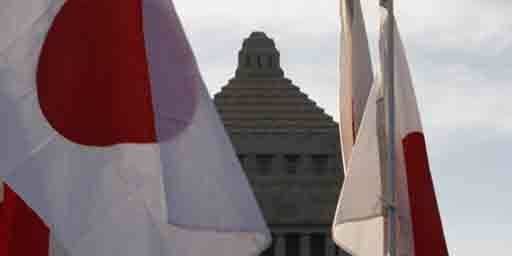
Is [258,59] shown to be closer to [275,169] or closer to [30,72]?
[275,169]

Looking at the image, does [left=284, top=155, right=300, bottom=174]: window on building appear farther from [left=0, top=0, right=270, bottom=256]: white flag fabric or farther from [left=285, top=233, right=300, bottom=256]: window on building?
[left=0, top=0, right=270, bottom=256]: white flag fabric

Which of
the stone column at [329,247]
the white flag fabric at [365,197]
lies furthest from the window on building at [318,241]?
the white flag fabric at [365,197]

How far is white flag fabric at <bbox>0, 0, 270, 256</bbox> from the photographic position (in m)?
12.2

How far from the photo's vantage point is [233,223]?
12188 mm

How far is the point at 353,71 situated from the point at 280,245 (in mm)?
101765

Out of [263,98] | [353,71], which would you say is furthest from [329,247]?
[353,71]

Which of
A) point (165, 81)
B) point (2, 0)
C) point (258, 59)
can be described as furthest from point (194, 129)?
point (258, 59)

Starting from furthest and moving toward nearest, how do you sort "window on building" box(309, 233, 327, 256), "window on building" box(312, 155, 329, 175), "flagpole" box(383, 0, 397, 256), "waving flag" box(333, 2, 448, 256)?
"window on building" box(312, 155, 329, 175) → "window on building" box(309, 233, 327, 256) → "waving flag" box(333, 2, 448, 256) → "flagpole" box(383, 0, 397, 256)

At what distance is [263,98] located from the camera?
126 meters

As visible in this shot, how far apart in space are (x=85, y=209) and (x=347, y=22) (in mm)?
6338

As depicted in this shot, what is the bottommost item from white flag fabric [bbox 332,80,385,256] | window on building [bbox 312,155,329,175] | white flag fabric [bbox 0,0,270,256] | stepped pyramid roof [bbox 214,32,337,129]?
window on building [bbox 312,155,329,175]

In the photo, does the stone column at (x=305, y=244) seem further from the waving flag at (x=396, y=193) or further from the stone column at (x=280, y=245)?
the waving flag at (x=396, y=193)

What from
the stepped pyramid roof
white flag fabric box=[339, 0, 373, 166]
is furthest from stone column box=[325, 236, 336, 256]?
white flag fabric box=[339, 0, 373, 166]

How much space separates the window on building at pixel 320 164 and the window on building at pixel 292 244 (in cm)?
415
